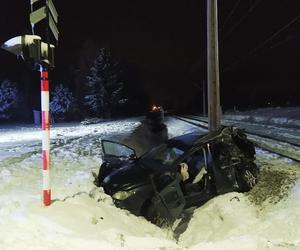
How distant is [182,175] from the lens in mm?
7977

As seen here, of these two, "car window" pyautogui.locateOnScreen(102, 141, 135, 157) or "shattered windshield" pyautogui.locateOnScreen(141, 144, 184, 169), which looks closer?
"shattered windshield" pyautogui.locateOnScreen(141, 144, 184, 169)

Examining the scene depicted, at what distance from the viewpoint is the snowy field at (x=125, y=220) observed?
496 cm

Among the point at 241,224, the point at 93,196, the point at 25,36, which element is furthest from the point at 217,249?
the point at 25,36

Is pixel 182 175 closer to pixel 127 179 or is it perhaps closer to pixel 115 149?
pixel 127 179

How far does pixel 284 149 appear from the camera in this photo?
50.5 ft

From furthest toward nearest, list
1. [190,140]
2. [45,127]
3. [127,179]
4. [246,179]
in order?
1. [190,140]
2. [246,179]
3. [127,179]
4. [45,127]

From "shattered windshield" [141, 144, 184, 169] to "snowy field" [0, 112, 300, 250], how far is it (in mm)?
1010

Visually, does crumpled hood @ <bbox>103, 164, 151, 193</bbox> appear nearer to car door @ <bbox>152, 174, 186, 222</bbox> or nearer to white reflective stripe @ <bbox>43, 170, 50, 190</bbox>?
car door @ <bbox>152, 174, 186, 222</bbox>

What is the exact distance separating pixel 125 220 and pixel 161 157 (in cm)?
181

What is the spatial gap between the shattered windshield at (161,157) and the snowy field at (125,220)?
3.31 feet

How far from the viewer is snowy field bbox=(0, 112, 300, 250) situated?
496 cm

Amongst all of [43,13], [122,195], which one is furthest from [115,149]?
[43,13]

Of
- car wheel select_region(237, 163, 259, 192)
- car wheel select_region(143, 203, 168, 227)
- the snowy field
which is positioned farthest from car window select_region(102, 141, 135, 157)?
car wheel select_region(143, 203, 168, 227)

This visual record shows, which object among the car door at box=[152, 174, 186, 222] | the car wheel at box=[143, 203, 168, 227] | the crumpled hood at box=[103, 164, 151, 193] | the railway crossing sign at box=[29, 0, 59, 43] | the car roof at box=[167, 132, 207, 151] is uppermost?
the railway crossing sign at box=[29, 0, 59, 43]
